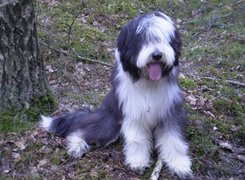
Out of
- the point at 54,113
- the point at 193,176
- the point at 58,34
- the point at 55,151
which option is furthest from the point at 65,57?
the point at 193,176

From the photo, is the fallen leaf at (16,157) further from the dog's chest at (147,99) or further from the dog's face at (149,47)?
the dog's face at (149,47)

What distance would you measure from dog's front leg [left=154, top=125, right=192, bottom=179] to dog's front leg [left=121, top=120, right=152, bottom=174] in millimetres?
120

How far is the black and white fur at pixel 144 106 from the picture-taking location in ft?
10.1

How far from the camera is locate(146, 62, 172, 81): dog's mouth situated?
3.09 metres

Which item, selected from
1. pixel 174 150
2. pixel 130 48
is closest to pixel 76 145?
pixel 174 150

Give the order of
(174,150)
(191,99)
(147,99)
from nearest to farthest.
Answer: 1. (147,99)
2. (174,150)
3. (191,99)

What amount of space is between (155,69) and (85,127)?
41.5 inches

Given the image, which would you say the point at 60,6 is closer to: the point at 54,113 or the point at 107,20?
the point at 107,20

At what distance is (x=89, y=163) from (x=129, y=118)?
20.7 inches

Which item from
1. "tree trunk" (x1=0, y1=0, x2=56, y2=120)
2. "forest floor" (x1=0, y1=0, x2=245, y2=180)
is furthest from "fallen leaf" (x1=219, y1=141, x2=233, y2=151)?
"tree trunk" (x1=0, y1=0, x2=56, y2=120)

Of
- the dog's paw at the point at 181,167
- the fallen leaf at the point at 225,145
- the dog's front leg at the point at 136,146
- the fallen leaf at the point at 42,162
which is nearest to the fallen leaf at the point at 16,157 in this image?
the fallen leaf at the point at 42,162

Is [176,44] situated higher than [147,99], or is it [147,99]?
[176,44]

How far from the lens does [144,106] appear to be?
3324 millimetres

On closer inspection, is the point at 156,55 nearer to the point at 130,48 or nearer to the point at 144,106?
the point at 130,48
